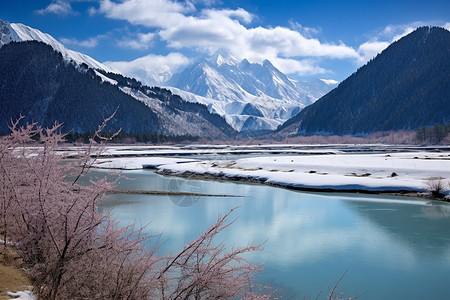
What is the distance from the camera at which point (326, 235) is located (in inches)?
733

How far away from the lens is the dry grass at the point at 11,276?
7633 mm

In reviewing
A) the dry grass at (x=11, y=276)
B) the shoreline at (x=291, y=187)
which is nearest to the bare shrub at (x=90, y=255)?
the dry grass at (x=11, y=276)

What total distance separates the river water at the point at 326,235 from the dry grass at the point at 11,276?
2406 millimetres

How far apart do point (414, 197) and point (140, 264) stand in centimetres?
2875

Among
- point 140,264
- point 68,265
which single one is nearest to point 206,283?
point 140,264

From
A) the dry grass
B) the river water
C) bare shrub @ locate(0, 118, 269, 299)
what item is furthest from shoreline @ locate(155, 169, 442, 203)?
the dry grass

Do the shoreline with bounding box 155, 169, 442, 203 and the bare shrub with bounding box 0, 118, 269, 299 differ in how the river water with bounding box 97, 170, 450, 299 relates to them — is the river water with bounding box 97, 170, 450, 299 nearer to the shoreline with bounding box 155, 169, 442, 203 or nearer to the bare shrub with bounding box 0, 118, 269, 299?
the shoreline with bounding box 155, 169, 442, 203

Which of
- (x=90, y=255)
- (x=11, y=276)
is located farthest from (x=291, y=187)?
(x=90, y=255)

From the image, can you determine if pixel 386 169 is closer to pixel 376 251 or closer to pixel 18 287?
pixel 376 251

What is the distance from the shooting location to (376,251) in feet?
52.4

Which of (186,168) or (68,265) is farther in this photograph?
(186,168)

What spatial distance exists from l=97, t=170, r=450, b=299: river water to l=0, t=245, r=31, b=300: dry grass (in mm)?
2406

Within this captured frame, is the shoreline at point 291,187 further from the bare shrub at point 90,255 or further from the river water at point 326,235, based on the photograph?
the bare shrub at point 90,255

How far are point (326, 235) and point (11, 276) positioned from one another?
45.6 feet
